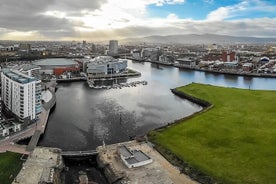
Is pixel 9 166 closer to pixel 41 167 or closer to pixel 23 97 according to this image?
pixel 41 167

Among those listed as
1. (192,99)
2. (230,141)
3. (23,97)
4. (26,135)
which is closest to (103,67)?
(192,99)

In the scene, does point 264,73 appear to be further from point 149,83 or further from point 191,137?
point 191,137

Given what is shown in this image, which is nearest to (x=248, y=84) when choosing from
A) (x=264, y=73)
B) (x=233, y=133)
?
(x=264, y=73)

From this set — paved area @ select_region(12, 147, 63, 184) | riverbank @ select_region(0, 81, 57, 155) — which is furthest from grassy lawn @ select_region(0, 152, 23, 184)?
riverbank @ select_region(0, 81, 57, 155)

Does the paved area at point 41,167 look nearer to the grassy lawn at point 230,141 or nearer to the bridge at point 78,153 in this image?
the bridge at point 78,153

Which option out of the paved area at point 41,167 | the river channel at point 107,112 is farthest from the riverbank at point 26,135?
the paved area at point 41,167

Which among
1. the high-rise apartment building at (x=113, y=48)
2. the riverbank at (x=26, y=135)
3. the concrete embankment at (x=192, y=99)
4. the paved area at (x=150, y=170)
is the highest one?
the high-rise apartment building at (x=113, y=48)
